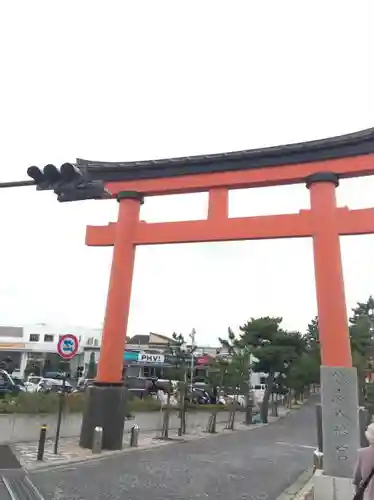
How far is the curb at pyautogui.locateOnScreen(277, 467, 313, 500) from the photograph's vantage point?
8.51 m

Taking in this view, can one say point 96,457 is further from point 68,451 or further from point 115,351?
point 115,351

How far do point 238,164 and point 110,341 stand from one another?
5972 millimetres

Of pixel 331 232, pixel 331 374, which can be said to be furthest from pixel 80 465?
pixel 331 232

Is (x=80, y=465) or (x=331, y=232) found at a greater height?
(x=331, y=232)

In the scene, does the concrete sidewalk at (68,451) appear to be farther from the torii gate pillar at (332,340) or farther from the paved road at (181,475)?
the torii gate pillar at (332,340)

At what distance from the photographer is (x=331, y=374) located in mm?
7848

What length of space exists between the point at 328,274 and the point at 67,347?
653 centimetres

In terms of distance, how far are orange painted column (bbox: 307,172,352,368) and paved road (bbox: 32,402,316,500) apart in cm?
319

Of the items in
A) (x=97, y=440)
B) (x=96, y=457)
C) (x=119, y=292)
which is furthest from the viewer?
(x=119, y=292)

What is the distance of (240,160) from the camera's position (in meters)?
12.5

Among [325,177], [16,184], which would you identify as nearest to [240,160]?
[325,177]

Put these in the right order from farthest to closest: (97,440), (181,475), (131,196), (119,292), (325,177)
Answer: (131,196)
(119,292)
(97,440)
(325,177)
(181,475)

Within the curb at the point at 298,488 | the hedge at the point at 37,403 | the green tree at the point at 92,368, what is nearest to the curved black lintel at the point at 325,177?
the curb at the point at 298,488

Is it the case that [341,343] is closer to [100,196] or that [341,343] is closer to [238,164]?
[238,164]
